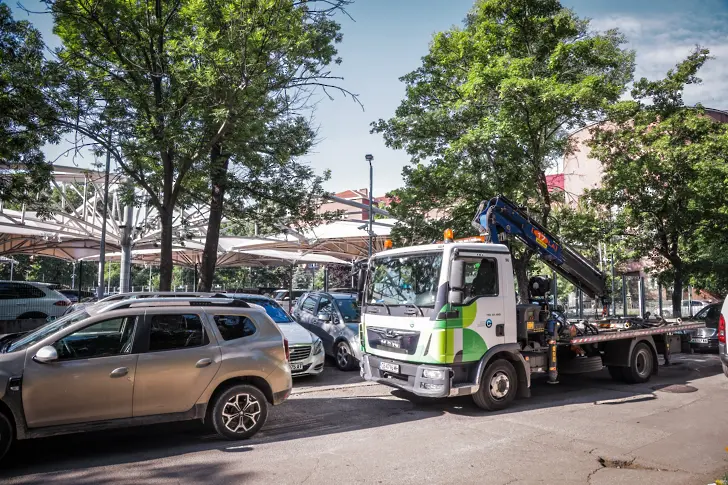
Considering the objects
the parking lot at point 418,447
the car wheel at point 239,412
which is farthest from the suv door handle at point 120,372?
the car wheel at point 239,412

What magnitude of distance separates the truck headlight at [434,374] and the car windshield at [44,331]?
4339 mm

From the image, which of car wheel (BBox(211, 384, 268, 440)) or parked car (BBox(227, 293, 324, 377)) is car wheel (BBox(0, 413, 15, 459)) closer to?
car wheel (BBox(211, 384, 268, 440))

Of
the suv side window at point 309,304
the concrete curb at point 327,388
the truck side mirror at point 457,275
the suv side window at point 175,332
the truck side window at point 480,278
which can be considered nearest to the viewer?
the suv side window at point 175,332

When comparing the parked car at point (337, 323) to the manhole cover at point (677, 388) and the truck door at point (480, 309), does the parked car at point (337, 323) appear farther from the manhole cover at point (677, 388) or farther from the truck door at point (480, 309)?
the manhole cover at point (677, 388)

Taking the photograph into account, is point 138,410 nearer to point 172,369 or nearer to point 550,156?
point 172,369

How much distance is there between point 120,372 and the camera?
18.6 ft

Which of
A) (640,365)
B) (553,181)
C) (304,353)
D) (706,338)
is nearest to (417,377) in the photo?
(304,353)

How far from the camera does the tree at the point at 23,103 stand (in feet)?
34.3

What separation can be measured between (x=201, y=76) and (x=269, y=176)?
5175mm

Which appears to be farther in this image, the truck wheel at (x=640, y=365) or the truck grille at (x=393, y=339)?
the truck wheel at (x=640, y=365)

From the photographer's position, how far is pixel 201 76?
10.4m

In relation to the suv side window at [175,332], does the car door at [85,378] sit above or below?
below

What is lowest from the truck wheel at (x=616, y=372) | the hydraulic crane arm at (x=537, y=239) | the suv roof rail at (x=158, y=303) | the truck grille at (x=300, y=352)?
the truck wheel at (x=616, y=372)

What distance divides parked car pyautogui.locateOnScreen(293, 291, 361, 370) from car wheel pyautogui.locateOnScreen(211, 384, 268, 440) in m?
4.94
